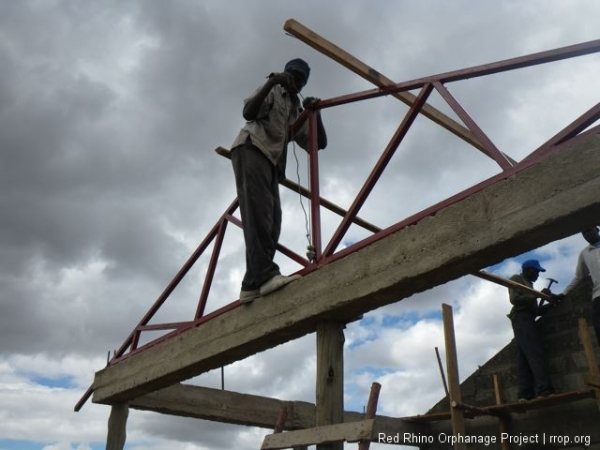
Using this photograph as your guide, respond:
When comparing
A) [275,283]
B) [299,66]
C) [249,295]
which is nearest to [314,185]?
[275,283]

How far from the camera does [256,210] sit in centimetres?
490

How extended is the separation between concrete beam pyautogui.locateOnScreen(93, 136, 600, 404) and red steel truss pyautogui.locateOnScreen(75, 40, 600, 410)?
77 mm

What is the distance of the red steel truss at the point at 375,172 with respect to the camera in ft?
11.2

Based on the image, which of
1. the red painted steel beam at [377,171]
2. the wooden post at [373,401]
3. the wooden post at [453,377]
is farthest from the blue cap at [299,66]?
the wooden post at [453,377]

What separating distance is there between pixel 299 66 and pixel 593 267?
3.92 metres

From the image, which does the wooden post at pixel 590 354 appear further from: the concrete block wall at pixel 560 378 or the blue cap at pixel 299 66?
the blue cap at pixel 299 66

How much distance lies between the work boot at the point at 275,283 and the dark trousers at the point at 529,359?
399 centimetres

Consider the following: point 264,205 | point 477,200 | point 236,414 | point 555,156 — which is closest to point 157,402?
point 236,414

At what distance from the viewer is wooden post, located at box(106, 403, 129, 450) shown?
6.20 m

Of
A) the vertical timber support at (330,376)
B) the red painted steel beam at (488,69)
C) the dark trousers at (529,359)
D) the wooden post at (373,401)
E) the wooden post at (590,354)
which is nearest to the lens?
the red painted steel beam at (488,69)

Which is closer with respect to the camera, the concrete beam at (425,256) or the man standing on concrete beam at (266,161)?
the concrete beam at (425,256)

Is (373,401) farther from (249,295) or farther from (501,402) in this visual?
(501,402)

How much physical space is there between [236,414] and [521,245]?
15.2 feet

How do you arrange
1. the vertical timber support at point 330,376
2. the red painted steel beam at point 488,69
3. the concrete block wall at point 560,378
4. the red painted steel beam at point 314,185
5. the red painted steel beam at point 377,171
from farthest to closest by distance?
the concrete block wall at point 560,378 < the red painted steel beam at point 314,185 < the red painted steel beam at point 377,171 < the vertical timber support at point 330,376 < the red painted steel beam at point 488,69
